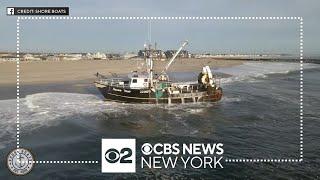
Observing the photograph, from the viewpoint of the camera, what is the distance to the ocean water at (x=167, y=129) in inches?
560

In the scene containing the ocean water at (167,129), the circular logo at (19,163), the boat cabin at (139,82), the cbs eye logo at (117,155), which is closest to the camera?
the circular logo at (19,163)

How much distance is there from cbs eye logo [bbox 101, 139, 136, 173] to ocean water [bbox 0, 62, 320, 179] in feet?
4.01

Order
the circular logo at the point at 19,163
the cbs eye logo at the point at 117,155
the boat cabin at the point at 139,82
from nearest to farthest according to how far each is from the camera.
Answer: the circular logo at the point at 19,163
the cbs eye logo at the point at 117,155
the boat cabin at the point at 139,82

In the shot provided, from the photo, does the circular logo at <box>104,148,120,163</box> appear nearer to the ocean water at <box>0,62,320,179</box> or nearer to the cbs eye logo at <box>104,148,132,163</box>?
the cbs eye logo at <box>104,148,132,163</box>

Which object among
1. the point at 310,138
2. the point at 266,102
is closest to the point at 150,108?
the point at 266,102

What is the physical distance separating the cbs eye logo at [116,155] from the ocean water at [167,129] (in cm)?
122

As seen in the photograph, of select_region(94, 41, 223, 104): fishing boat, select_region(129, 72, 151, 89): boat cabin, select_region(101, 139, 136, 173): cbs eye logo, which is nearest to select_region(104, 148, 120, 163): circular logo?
select_region(101, 139, 136, 173): cbs eye logo

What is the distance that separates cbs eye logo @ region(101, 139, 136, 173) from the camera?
11.9 m

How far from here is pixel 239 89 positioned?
41406mm

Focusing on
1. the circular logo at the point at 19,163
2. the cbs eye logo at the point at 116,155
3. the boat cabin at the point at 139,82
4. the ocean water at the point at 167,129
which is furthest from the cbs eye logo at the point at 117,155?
the boat cabin at the point at 139,82

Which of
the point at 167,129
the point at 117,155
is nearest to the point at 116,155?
the point at 117,155

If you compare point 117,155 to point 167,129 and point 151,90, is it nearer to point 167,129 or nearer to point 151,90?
point 167,129

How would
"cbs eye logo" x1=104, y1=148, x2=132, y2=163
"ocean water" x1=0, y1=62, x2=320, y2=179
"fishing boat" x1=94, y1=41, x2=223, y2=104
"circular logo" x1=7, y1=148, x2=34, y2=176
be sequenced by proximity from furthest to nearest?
"fishing boat" x1=94, y1=41, x2=223, y2=104 → "ocean water" x1=0, y1=62, x2=320, y2=179 → "cbs eye logo" x1=104, y1=148, x2=132, y2=163 → "circular logo" x1=7, y1=148, x2=34, y2=176

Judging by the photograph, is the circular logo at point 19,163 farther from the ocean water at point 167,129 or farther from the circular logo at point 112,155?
the circular logo at point 112,155
